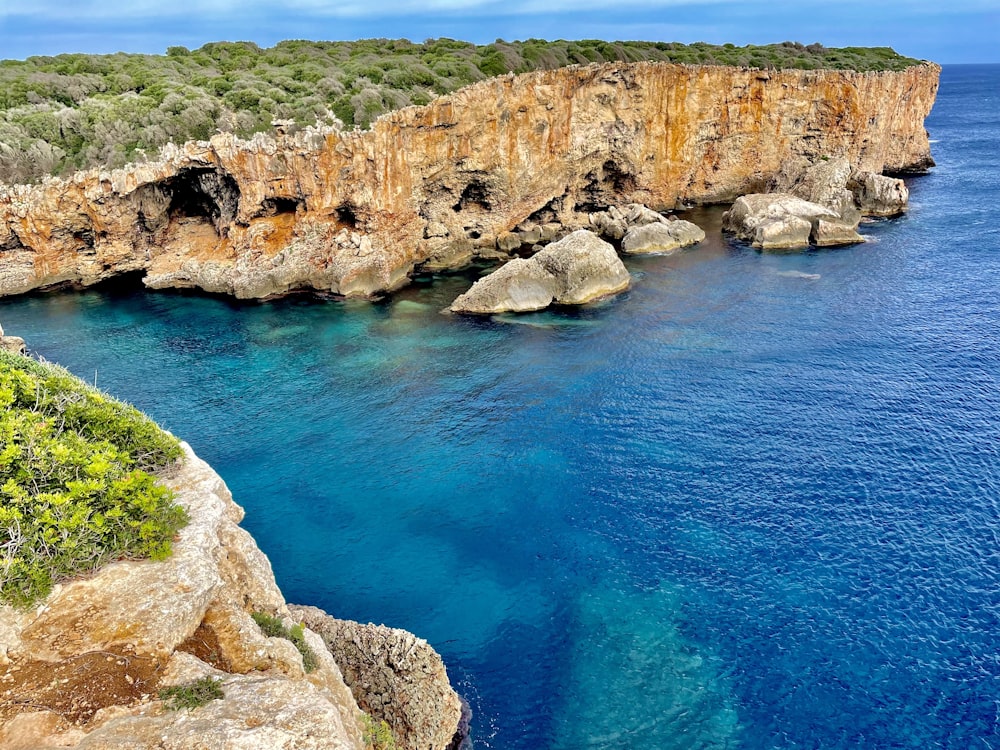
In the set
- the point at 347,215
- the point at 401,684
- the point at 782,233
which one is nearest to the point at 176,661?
the point at 401,684

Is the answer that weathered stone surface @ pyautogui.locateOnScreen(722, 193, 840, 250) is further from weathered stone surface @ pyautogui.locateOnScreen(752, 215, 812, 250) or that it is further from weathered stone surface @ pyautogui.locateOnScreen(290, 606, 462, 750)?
weathered stone surface @ pyautogui.locateOnScreen(290, 606, 462, 750)

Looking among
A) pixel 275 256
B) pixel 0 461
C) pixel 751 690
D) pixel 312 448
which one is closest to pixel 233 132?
pixel 275 256

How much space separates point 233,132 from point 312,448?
32391 mm

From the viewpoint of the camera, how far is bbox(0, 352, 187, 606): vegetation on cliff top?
12625 millimetres

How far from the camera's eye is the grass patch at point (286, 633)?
14172 millimetres

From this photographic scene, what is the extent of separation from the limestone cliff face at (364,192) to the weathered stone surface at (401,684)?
38.2 metres

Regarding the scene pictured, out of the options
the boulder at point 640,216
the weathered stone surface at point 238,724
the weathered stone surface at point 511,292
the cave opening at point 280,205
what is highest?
the cave opening at point 280,205

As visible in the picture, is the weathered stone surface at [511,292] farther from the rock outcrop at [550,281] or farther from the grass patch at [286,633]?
the grass patch at [286,633]

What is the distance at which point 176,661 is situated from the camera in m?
11.9

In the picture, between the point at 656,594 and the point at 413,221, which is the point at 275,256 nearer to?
the point at 413,221

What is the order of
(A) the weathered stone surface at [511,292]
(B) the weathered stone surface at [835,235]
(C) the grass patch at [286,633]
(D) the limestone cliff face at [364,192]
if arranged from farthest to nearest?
(B) the weathered stone surface at [835,235] → (D) the limestone cliff face at [364,192] → (A) the weathered stone surface at [511,292] → (C) the grass patch at [286,633]

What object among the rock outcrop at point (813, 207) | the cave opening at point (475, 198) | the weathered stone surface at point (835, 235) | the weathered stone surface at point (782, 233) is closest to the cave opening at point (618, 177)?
the rock outcrop at point (813, 207)

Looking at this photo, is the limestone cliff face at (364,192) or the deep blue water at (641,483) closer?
the deep blue water at (641,483)

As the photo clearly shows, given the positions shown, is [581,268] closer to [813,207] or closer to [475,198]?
[475,198]
